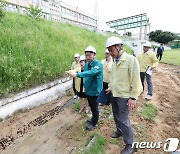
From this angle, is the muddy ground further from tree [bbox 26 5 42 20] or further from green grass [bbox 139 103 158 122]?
tree [bbox 26 5 42 20]

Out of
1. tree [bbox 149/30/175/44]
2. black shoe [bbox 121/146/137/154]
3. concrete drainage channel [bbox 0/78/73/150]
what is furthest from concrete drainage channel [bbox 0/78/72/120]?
tree [bbox 149/30/175/44]

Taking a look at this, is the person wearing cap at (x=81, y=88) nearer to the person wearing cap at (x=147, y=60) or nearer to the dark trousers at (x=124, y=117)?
the dark trousers at (x=124, y=117)

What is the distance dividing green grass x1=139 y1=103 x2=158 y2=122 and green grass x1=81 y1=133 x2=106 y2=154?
1988 mm

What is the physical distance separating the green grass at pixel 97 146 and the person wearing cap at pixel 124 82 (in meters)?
0.48

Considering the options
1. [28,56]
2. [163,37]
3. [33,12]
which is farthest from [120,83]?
[163,37]

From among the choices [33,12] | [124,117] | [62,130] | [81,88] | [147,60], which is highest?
[33,12]

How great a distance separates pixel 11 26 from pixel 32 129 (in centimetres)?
455

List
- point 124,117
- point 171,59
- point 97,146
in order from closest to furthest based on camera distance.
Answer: point 124,117
point 97,146
point 171,59

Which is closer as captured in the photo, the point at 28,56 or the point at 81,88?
the point at 81,88

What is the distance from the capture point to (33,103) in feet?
18.9

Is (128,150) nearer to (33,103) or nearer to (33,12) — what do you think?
(33,103)

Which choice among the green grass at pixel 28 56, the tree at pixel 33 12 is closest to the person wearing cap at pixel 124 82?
the green grass at pixel 28 56

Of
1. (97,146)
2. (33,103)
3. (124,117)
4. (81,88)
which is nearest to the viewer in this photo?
(124,117)

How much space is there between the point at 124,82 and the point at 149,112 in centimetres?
305
